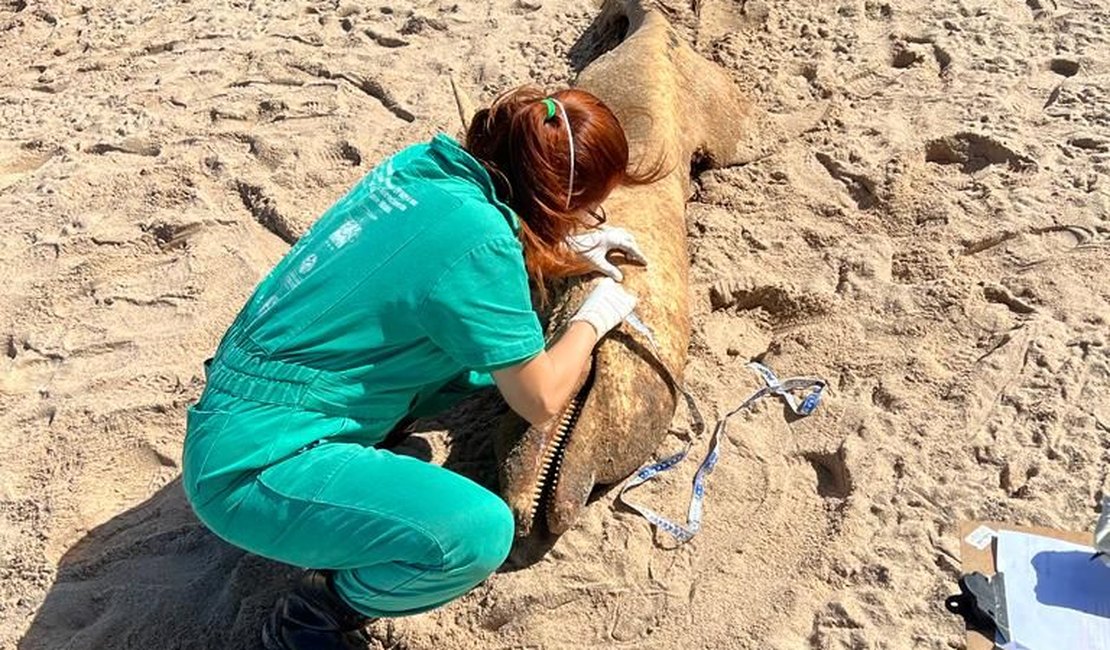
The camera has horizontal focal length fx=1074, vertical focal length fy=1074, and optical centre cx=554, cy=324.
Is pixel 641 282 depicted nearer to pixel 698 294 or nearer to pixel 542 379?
pixel 698 294

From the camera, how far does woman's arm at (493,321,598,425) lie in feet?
7.45

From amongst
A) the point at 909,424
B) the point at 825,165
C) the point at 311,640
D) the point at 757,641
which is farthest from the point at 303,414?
the point at 825,165

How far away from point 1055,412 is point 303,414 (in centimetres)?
204

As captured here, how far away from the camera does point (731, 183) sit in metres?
4.04

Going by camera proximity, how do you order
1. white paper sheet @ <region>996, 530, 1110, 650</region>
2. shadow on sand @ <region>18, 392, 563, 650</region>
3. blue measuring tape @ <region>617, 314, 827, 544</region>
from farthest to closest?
blue measuring tape @ <region>617, 314, 827, 544</region> → shadow on sand @ <region>18, 392, 563, 650</region> → white paper sheet @ <region>996, 530, 1110, 650</region>

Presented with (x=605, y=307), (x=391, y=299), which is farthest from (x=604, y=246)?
(x=391, y=299)

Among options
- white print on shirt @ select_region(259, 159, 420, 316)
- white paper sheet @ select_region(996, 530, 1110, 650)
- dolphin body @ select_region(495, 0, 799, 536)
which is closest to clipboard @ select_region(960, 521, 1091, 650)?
white paper sheet @ select_region(996, 530, 1110, 650)

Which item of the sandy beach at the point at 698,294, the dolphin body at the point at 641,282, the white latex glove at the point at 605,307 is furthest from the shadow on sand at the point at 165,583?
the white latex glove at the point at 605,307

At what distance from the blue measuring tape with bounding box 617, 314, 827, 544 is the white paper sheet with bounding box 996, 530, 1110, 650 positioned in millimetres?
706

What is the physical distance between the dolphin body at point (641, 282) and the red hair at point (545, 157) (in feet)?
2.18

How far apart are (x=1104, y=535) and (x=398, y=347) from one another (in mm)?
1705

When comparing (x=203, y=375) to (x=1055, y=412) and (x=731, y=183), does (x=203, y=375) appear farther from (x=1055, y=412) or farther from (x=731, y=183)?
(x=1055, y=412)

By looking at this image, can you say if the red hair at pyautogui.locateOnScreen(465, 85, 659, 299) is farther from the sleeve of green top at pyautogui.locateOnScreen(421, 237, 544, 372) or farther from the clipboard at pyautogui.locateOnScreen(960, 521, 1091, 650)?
the clipboard at pyautogui.locateOnScreen(960, 521, 1091, 650)

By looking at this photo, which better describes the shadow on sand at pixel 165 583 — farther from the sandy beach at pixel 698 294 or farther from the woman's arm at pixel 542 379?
the woman's arm at pixel 542 379
